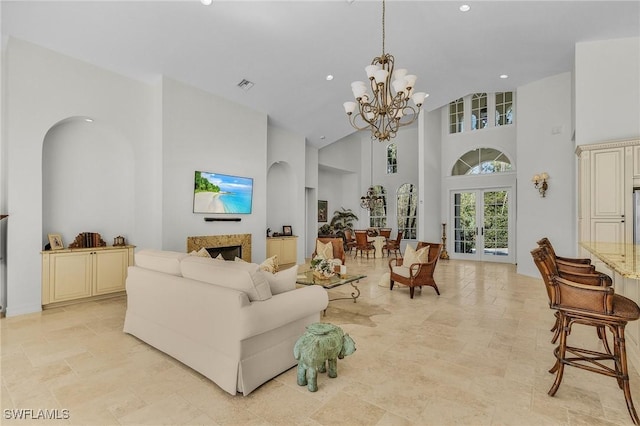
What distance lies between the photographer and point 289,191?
897 cm

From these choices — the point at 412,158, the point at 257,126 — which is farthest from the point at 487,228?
the point at 257,126

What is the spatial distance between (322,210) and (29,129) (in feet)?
28.1

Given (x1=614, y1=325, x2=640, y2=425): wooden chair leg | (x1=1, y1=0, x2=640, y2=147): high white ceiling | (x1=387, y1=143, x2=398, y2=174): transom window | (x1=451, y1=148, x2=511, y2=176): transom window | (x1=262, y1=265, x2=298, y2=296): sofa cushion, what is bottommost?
(x1=614, y1=325, x2=640, y2=425): wooden chair leg

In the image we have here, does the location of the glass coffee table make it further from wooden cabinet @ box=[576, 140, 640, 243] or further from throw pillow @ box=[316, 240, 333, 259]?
wooden cabinet @ box=[576, 140, 640, 243]

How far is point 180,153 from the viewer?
574 centimetres

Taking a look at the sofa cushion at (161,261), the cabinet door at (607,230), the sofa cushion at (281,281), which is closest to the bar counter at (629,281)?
the cabinet door at (607,230)

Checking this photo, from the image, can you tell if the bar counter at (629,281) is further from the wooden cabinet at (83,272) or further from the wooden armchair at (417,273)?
the wooden cabinet at (83,272)

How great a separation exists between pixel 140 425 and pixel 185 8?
4572 millimetres

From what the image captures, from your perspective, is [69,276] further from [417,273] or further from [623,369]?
[623,369]

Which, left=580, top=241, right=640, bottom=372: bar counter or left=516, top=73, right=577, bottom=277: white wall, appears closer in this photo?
left=580, top=241, right=640, bottom=372: bar counter

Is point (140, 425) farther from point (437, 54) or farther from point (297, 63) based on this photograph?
point (437, 54)

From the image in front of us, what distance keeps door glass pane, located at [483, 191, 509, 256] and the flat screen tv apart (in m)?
6.86

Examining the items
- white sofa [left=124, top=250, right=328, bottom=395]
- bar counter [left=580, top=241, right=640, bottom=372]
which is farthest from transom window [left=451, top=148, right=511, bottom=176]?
white sofa [left=124, top=250, right=328, bottom=395]

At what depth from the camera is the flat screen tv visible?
6.04 m
